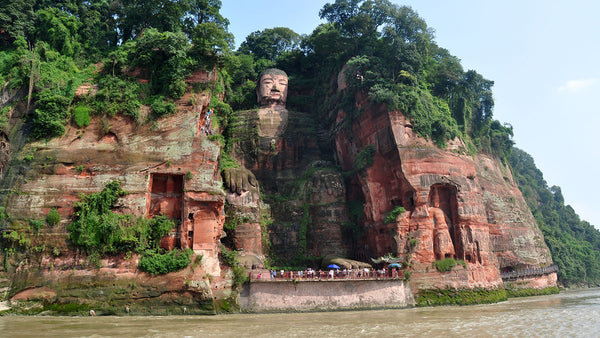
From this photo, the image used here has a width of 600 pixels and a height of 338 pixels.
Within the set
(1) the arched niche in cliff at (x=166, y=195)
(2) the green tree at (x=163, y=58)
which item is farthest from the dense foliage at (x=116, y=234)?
(2) the green tree at (x=163, y=58)

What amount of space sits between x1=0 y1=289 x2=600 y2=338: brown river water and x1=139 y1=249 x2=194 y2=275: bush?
2.80 m

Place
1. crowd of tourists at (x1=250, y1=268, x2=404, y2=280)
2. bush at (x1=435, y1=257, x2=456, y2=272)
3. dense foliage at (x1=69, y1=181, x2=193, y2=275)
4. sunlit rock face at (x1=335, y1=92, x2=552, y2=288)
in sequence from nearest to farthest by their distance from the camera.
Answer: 1. dense foliage at (x1=69, y1=181, x2=193, y2=275)
2. crowd of tourists at (x1=250, y1=268, x2=404, y2=280)
3. bush at (x1=435, y1=257, x2=456, y2=272)
4. sunlit rock face at (x1=335, y1=92, x2=552, y2=288)

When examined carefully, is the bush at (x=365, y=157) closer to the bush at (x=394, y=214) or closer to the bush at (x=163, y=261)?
the bush at (x=394, y=214)

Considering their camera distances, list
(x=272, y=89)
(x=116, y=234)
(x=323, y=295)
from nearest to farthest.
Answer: (x=116, y=234)
(x=323, y=295)
(x=272, y=89)

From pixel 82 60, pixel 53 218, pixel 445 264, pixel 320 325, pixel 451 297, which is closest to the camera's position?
pixel 320 325

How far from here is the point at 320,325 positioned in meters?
19.3

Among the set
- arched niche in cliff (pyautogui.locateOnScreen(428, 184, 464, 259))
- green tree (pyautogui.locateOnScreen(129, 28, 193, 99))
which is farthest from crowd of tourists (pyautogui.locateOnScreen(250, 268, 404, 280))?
green tree (pyautogui.locateOnScreen(129, 28, 193, 99))

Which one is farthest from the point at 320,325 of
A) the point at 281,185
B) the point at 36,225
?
the point at 281,185

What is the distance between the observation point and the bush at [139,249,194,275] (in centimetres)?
2333

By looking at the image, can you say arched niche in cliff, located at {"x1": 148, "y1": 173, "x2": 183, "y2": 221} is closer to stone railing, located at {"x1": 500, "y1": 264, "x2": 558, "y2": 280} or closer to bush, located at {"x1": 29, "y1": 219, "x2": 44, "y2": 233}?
bush, located at {"x1": 29, "y1": 219, "x2": 44, "y2": 233}

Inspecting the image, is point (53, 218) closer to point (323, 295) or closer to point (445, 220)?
point (323, 295)

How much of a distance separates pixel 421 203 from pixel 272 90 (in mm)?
19264

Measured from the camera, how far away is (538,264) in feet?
133

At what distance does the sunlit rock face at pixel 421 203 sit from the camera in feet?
101
